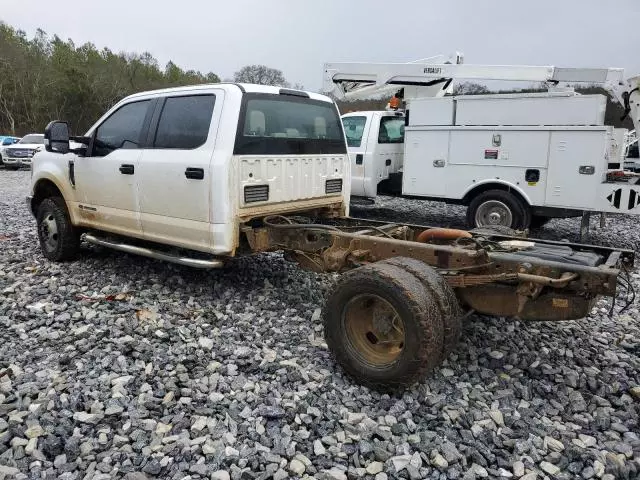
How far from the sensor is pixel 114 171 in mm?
5660

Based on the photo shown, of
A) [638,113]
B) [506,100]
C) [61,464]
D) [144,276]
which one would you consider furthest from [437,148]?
[61,464]

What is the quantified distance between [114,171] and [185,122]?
1.11 meters

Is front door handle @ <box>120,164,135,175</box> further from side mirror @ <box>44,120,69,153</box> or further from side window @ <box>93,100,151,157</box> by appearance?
side mirror @ <box>44,120,69,153</box>

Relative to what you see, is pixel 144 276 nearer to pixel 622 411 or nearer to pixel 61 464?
pixel 61 464

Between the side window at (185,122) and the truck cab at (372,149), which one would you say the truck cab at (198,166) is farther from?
the truck cab at (372,149)

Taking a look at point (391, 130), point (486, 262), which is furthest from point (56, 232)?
point (391, 130)

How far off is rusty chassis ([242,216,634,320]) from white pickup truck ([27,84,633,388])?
10mm

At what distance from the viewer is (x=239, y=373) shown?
3.86 metres

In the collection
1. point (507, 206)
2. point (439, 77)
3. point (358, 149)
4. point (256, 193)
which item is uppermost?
point (439, 77)

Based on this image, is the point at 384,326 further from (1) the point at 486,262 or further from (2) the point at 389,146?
(2) the point at 389,146

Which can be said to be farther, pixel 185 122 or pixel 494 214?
pixel 494 214

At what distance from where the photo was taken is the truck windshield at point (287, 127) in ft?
16.1

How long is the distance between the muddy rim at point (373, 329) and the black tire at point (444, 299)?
0.29m

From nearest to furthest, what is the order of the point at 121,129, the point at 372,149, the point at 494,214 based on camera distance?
the point at 121,129, the point at 494,214, the point at 372,149
